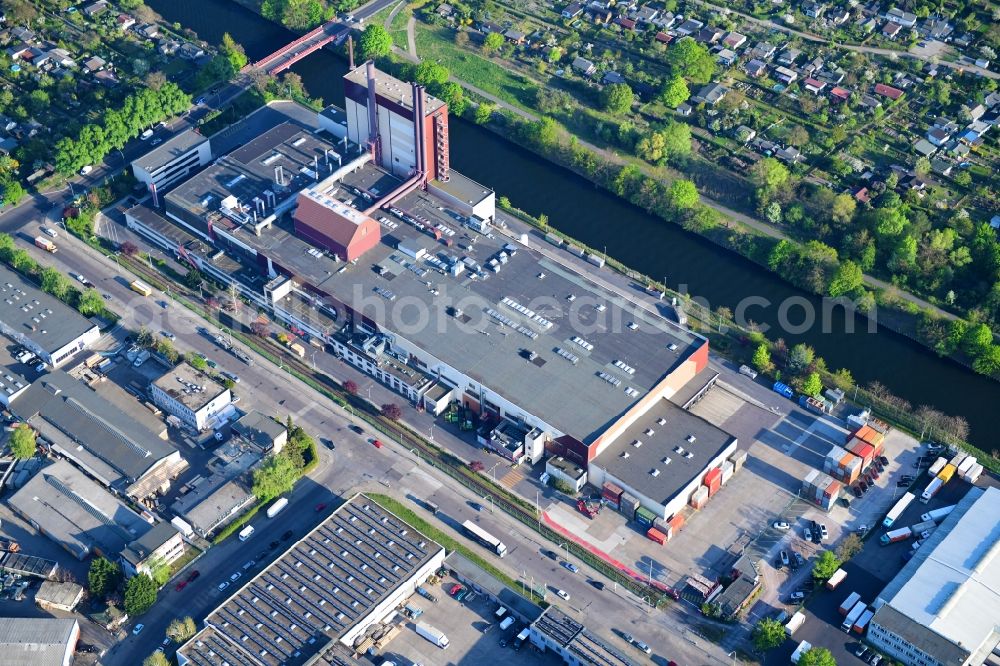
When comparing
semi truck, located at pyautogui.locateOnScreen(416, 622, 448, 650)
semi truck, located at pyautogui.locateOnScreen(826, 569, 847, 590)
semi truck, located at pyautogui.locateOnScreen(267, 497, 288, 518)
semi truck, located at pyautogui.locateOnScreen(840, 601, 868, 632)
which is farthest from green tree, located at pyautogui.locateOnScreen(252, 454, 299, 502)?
semi truck, located at pyautogui.locateOnScreen(840, 601, 868, 632)

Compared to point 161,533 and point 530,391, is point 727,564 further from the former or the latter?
point 161,533

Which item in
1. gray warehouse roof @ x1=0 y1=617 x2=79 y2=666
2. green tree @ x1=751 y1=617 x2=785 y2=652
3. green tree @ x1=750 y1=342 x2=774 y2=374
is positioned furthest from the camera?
green tree @ x1=750 y1=342 x2=774 y2=374

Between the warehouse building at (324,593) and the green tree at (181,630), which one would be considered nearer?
the warehouse building at (324,593)

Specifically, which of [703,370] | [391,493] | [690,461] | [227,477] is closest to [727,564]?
[690,461]

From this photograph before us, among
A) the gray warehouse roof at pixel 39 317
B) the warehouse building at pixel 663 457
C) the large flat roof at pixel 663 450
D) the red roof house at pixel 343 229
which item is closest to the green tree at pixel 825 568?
the warehouse building at pixel 663 457

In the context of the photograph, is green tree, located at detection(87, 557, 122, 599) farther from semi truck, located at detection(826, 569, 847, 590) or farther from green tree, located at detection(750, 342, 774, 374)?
green tree, located at detection(750, 342, 774, 374)

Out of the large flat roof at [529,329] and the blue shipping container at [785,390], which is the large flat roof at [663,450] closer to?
the large flat roof at [529,329]
